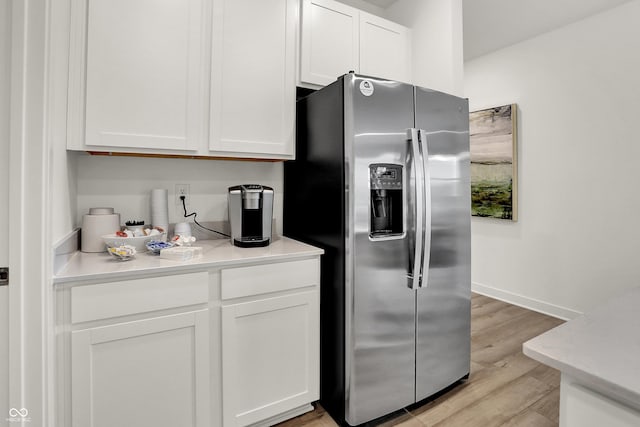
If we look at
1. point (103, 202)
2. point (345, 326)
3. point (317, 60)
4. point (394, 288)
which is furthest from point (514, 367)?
point (103, 202)

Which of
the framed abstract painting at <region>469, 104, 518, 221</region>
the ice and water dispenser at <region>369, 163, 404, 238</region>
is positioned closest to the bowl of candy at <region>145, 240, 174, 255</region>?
the ice and water dispenser at <region>369, 163, 404, 238</region>

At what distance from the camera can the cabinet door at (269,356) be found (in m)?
1.55

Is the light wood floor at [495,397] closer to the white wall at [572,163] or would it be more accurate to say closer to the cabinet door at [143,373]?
the cabinet door at [143,373]

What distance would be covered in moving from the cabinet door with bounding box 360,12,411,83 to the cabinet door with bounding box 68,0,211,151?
41.3 inches

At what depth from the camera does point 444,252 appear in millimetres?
1915

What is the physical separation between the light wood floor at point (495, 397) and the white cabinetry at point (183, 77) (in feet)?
5.18

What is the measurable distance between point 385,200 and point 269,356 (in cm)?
98

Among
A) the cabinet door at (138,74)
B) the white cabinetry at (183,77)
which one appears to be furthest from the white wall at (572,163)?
the cabinet door at (138,74)

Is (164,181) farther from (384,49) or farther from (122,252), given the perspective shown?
(384,49)

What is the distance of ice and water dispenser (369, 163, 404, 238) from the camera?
170 centimetres

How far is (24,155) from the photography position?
107 cm

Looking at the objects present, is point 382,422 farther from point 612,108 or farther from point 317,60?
point 612,108

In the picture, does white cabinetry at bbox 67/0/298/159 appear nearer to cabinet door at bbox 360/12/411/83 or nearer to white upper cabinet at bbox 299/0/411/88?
white upper cabinet at bbox 299/0/411/88

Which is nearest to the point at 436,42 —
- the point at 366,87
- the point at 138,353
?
the point at 366,87
